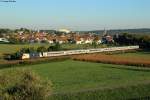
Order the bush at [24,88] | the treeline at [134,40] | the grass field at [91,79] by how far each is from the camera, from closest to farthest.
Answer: the bush at [24,88], the grass field at [91,79], the treeline at [134,40]

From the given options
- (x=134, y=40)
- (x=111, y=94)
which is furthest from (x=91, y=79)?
(x=134, y=40)

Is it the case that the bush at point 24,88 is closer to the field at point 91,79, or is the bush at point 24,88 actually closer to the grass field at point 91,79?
the field at point 91,79

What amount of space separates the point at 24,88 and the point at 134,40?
341 feet

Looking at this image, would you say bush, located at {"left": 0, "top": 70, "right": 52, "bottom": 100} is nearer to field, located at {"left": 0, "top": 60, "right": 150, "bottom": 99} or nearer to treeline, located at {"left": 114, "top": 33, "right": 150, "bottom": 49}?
field, located at {"left": 0, "top": 60, "right": 150, "bottom": 99}

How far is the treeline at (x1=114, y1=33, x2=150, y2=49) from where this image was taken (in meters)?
107

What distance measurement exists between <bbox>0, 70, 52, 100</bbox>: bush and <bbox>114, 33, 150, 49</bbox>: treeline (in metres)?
88.1

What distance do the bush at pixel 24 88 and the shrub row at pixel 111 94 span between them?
672 centimetres

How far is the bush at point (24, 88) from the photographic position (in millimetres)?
18031

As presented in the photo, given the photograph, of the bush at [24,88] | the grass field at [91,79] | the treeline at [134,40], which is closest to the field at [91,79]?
the grass field at [91,79]

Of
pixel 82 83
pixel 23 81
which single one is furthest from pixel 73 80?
pixel 23 81

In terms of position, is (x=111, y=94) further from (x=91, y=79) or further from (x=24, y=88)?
(x=91, y=79)

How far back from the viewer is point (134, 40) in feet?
394

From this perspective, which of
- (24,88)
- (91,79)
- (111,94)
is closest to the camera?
(24,88)

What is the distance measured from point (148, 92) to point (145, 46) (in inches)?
3129
